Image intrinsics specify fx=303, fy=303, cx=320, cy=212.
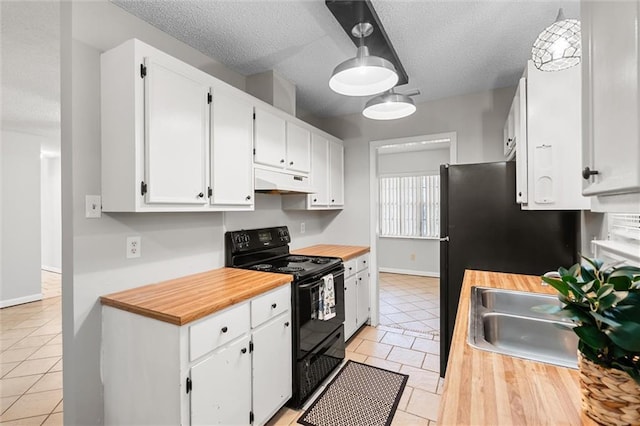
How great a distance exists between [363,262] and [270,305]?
1.77 metres

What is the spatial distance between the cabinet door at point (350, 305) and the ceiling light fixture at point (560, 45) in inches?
91.7

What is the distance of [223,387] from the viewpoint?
5.18 feet

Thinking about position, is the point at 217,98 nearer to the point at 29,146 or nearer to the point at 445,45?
the point at 445,45

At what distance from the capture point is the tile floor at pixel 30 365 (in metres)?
2.11

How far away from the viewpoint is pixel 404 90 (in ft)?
10.2

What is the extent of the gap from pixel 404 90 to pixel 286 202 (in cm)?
167

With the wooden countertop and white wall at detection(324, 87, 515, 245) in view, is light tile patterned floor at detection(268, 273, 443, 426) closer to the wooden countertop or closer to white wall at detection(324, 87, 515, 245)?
the wooden countertop

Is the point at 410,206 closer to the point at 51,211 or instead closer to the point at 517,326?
the point at 517,326

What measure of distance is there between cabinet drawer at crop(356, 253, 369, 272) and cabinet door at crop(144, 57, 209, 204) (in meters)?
1.99

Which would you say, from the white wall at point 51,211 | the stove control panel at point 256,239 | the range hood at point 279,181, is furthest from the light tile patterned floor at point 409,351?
the white wall at point 51,211

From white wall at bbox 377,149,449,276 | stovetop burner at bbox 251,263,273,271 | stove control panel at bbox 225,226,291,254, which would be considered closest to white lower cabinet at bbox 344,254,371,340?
stove control panel at bbox 225,226,291,254

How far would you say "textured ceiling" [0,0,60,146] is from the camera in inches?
74.2

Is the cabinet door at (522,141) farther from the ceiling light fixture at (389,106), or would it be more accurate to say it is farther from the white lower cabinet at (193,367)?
the white lower cabinet at (193,367)

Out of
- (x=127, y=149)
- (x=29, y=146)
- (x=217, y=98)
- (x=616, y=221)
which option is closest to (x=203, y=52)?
(x=217, y=98)
